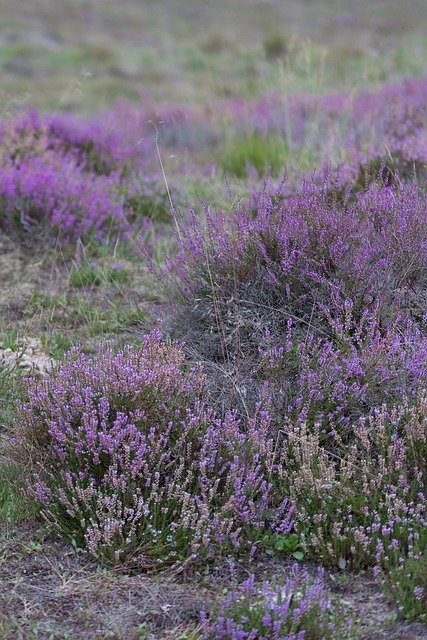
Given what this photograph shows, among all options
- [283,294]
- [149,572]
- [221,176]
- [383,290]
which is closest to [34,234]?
[221,176]

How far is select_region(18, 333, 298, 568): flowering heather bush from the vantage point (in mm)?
2947

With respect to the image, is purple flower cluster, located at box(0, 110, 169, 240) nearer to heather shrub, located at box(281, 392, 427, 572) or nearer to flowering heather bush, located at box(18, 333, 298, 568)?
flowering heather bush, located at box(18, 333, 298, 568)

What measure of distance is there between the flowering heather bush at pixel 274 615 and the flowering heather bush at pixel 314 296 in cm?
88

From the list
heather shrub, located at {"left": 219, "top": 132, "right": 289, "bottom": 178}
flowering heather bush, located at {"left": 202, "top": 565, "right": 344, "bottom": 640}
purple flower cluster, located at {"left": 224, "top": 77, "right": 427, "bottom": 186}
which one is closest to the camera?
flowering heather bush, located at {"left": 202, "top": 565, "right": 344, "bottom": 640}

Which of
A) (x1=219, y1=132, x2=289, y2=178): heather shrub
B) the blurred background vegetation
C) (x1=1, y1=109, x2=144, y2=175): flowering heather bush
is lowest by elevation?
the blurred background vegetation

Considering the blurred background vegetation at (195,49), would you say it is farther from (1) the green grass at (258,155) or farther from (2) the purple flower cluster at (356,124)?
(1) the green grass at (258,155)

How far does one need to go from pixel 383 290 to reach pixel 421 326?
0.28 metres

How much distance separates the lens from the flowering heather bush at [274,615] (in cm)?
254

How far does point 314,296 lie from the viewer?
3.84 meters

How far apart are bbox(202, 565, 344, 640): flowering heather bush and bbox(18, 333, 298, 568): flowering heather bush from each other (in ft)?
0.82

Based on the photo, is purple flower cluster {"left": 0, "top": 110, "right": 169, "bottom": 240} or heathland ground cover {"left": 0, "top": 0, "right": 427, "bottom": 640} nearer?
heathland ground cover {"left": 0, "top": 0, "right": 427, "bottom": 640}

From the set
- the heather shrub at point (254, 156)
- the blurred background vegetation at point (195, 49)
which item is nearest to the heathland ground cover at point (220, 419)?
the heather shrub at point (254, 156)

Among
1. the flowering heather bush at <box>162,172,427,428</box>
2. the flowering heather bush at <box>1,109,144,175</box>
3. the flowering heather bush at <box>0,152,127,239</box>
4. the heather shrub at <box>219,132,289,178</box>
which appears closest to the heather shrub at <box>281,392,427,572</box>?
the flowering heather bush at <box>162,172,427,428</box>

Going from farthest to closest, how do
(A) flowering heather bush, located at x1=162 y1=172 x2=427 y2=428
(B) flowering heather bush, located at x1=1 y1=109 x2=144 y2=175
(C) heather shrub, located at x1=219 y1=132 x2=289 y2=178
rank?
1. (C) heather shrub, located at x1=219 y1=132 x2=289 y2=178
2. (B) flowering heather bush, located at x1=1 y1=109 x2=144 y2=175
3. (A) flowering heather bush, located at x1=162 y1=172 x2=427 y2=428
